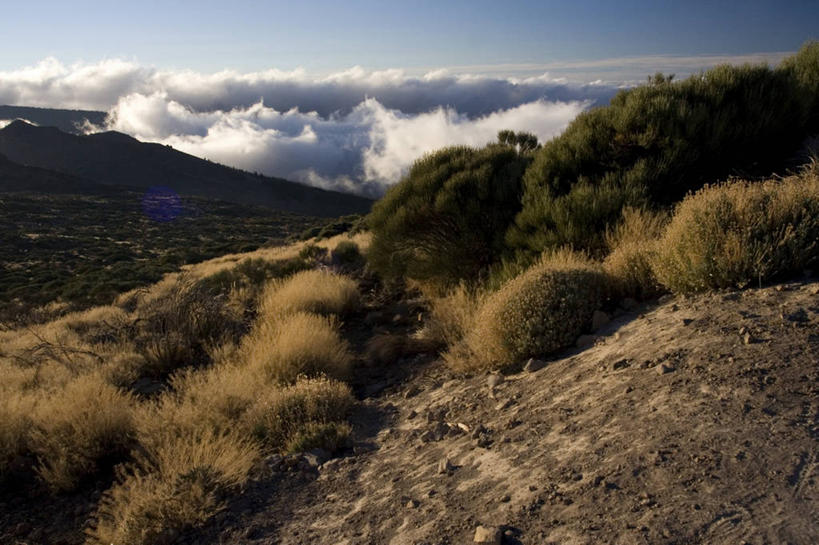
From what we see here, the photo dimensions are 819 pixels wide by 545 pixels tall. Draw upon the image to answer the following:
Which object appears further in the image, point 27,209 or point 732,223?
point 27,209

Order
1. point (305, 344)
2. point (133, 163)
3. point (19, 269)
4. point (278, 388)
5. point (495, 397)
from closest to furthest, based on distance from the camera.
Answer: point (495, 397), point (278, 388), point (305, 344), point (19, 269), point (133, 163)

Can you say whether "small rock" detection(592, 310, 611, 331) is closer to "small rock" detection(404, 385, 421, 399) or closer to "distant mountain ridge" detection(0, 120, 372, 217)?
"small rock" detection(404, 385, 421, 399)

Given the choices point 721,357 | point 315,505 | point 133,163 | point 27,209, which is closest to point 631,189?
point 721,357

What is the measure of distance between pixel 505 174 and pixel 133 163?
142 metres

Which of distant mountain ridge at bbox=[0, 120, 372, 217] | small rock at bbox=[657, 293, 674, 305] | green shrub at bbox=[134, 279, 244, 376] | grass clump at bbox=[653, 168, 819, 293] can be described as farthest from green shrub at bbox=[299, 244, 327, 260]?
distant mountain ridge at bbox=[0, 120, 372, 217]

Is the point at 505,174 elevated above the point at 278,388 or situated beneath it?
elevated above

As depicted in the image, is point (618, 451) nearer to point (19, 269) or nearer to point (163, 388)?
point (163, 388)

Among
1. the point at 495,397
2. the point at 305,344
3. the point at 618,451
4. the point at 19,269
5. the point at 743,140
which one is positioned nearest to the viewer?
the point at 618,451

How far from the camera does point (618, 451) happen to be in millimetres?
3150

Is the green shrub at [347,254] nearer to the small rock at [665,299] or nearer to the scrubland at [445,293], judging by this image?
the scrubland at [445,293]

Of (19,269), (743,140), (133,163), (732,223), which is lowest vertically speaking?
(19,269)

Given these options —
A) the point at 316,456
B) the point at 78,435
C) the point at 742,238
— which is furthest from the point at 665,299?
the point at 78,435

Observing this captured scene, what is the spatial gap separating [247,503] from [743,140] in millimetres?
8318

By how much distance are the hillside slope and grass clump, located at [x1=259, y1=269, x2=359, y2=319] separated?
4089 mm
